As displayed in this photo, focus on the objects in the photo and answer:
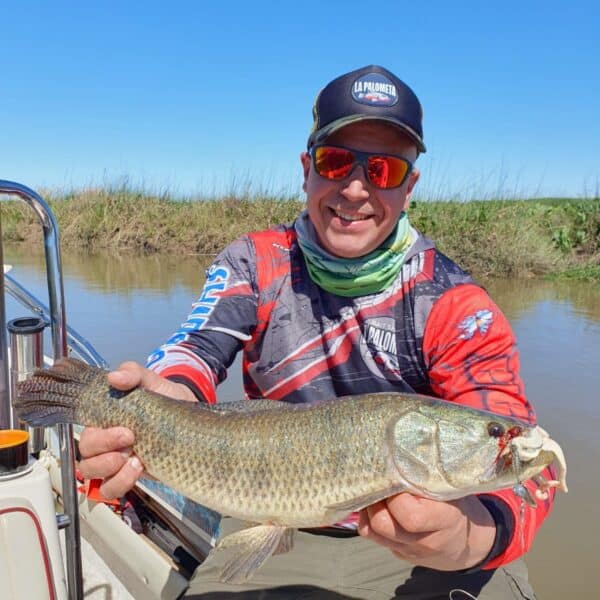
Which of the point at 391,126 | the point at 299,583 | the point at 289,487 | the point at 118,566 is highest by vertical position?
the point at 391,126

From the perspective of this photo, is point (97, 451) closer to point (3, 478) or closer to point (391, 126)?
point (3, 478)

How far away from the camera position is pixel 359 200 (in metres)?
2.72

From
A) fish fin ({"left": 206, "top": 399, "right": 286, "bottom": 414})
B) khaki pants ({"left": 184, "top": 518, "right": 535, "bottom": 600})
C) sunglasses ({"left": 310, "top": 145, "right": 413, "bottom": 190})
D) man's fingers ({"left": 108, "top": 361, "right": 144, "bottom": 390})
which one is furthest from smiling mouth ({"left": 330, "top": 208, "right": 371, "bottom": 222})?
khaki pants ({"left": 184, "top": 518, "right": 535, "bottom": 600})

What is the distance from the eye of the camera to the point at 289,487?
6.36 feet

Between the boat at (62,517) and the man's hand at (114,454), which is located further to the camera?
the man's hand at (114,454)

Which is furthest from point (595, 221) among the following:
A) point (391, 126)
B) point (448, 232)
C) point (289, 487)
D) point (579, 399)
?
point (289, 487)

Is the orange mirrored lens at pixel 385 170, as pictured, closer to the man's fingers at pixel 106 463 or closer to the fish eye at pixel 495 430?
the fish eye at pixel 495 430

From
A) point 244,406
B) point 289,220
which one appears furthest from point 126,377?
point 289,220

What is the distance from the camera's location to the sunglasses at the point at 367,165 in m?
2.68

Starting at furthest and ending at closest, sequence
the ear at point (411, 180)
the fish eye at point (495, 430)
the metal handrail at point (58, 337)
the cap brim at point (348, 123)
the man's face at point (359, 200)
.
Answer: the ear at point (411, 180) → the man's face at point (359, 200) → the cap brim at point (348, 123) → the metal handrail at point (58, 337) → the fish eye at point (495, 430)

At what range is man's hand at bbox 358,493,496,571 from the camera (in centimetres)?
179

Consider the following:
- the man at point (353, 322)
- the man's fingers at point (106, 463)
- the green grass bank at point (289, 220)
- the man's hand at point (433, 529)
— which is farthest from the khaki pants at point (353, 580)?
the green grass bank at point (289, 220)

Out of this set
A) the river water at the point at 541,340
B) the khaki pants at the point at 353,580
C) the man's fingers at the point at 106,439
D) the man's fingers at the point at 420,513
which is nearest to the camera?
the man's fingers at the point at 420,513

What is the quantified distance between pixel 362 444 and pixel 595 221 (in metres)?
17.3
